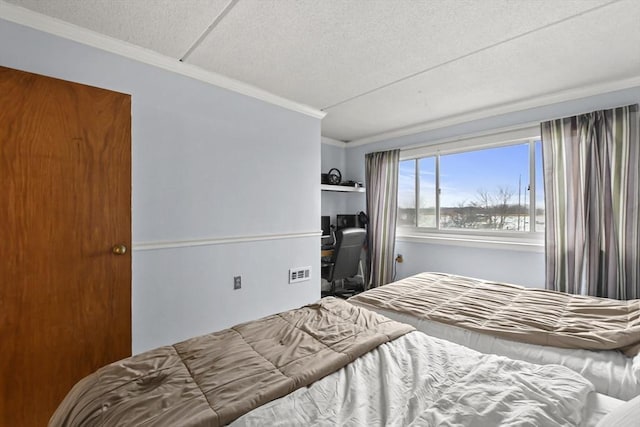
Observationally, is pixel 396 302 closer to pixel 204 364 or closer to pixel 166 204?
pixel 204 364

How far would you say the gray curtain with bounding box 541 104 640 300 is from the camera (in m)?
2.31

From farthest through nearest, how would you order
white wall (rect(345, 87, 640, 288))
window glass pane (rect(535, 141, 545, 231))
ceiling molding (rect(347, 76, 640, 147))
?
window glass pane (rect(535, 141, 545, 231)), white wall (rect(345, 87, 640, 288)), ceiling molding (rect(347, 76, 640, 147))

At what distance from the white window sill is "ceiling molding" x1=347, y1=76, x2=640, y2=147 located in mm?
1281

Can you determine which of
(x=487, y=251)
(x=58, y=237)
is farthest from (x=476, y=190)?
(x=58, y=237)

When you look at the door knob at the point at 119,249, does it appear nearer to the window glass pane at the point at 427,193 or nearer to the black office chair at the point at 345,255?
the black office chair at the point at 345,255

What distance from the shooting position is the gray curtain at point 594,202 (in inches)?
91.0

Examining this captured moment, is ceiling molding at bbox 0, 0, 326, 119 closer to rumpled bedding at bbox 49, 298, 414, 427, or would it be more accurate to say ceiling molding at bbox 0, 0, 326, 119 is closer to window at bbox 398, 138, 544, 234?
rumpled bedding at bbox 49, 298, 414, 427

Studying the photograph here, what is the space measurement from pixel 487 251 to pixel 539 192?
30.6 inches

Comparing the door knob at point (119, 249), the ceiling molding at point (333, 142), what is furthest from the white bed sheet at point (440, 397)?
the ceiling molding at point (333, 142)

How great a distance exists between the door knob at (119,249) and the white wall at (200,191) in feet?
0.60

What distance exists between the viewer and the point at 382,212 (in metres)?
3.98

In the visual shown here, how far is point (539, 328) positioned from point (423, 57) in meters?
1.82

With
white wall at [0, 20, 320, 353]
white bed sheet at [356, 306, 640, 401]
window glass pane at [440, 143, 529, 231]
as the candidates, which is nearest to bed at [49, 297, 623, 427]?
white bed sheet at [356, 306, 640, 401]

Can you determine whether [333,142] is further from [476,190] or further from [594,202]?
[594,202]
